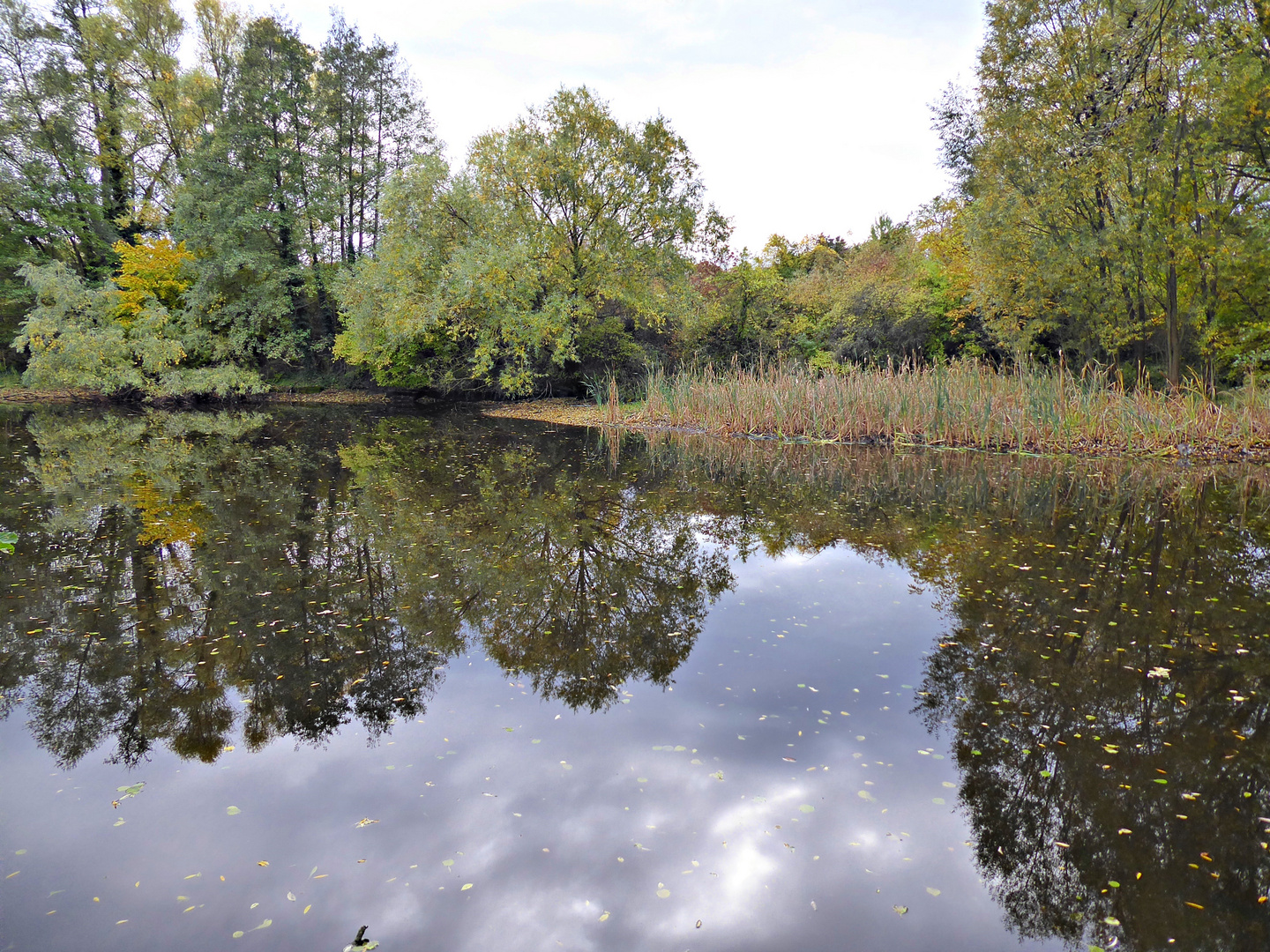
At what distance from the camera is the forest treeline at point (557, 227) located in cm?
1248

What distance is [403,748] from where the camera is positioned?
2.71 metres

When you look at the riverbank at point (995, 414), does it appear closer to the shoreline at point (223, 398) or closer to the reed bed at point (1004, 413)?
the reed bed at point (1004, 413)

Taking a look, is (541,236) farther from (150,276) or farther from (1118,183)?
(150,276)

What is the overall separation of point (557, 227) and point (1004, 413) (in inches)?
464

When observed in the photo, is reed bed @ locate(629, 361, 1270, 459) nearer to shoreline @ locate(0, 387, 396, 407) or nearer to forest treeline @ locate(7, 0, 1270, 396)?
forest treeline @ locate(7, 0, 1270, 396)

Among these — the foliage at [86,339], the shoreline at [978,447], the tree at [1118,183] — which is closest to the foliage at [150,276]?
the foliage at [86,339]

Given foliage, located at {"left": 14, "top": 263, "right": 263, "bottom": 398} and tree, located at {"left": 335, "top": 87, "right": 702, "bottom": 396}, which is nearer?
tree, located at {"left": 335, "top": 87, "right": 702, "bottom": 396}

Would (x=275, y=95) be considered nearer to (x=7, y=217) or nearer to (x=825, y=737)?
(x=7, y=217)

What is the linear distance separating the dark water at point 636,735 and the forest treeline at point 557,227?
6.59 meters

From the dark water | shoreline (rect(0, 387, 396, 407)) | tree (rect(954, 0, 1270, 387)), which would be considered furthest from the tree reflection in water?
shoreline (rect(0, 387, 396, 407))

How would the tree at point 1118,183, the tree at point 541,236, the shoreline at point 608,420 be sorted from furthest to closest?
the tree at point 541,236, the tree at point 1118,183, the shoreline at point 608,420

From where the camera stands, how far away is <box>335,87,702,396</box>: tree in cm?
1700

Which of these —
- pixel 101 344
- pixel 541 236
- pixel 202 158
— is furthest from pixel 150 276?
pixel 541 236

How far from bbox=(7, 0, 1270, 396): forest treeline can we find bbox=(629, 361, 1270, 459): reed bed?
901 mm
